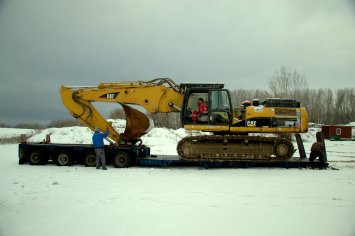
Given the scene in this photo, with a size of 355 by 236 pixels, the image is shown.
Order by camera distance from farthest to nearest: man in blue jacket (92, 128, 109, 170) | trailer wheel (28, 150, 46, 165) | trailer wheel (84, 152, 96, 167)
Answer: trailer wheel (28, 150, 46, 165)
trailer wheel (84, 152, 96, 167)
man in blue jacket (92, 128, 109, 170)

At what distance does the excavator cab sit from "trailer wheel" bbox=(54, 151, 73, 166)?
500cm

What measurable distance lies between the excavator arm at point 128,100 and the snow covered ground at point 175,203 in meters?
2.63

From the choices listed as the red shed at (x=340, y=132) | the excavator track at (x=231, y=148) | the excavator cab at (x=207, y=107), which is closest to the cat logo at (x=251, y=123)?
the excavator track at (x=231, y=148)

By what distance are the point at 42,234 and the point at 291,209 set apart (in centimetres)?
478

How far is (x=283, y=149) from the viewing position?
12.2m

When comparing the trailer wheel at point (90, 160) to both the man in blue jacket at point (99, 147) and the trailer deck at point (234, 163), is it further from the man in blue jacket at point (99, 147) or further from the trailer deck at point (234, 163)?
the trailer deck at point (234, 163)

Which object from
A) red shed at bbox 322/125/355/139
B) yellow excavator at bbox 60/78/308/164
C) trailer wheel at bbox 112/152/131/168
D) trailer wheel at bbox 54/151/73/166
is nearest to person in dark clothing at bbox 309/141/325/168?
yellow excavator at bbox 60/78/308/164

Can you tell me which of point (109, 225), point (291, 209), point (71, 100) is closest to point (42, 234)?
point (109, 225)

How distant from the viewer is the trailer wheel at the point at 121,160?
12.4 metres

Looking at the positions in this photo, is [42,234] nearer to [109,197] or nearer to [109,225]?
[109,225]

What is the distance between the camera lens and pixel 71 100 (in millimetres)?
13125

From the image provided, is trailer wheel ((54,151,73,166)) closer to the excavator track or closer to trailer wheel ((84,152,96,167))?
trailer wheel ((84,152,96,167))

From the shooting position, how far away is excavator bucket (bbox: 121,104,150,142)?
43.4ft

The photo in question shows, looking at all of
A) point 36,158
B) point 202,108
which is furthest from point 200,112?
point 36,158
